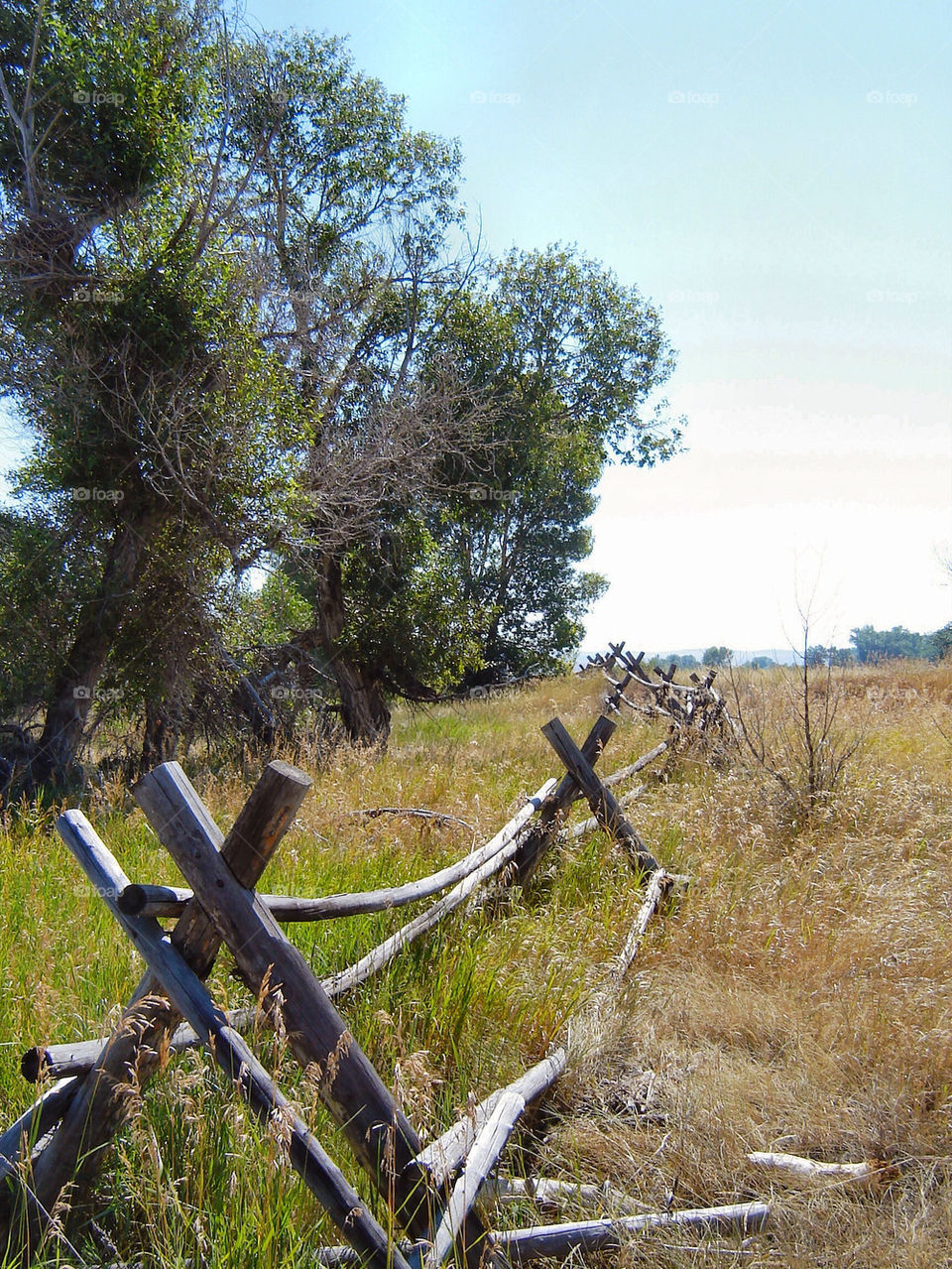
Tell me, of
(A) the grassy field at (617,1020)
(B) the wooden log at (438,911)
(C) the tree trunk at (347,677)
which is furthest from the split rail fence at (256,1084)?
(C) the tree trunk at (347,677)

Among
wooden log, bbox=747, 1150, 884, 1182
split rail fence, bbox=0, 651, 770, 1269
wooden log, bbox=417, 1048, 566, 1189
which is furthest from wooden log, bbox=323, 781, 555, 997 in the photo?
wooden log, bbox=747, 1150, 884, 1182

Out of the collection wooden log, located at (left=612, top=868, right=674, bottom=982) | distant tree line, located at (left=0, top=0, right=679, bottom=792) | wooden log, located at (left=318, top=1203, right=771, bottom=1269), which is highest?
distant tree line, located at (left=0, top=0, right=679, bottom=792)

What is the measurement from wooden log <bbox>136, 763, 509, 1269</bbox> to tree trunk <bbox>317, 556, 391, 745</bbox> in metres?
10.7

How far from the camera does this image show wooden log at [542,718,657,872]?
5.58 meters

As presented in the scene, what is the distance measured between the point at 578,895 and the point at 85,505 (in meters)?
6.63

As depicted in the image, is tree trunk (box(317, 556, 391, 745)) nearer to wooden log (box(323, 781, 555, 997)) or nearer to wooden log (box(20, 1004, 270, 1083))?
wooden log (box(323, 781, 555, 997))

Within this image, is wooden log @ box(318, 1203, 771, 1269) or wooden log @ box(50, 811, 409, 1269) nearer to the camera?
wooden log @ box(50, 811, 409, 1269)

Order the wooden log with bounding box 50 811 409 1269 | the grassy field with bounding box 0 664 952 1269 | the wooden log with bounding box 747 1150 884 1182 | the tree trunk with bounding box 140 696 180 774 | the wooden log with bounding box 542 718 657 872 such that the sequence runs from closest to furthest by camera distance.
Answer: the wooden log with bounding box 50 811 409 1269 → the grassy field with bounding box 0 664 952 1269 → the wooden log with bounding box 747 1150 884 1182 → the wooden log with bounding box 542 718 657 872 → the tree trunk with bounding box 140 696 180 774

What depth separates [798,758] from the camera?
7488mm

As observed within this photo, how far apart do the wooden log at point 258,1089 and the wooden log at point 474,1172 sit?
0.41 ft

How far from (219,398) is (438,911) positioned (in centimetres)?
669

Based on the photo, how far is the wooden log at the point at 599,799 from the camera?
5578mm

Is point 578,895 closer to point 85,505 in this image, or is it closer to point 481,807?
point 481,807

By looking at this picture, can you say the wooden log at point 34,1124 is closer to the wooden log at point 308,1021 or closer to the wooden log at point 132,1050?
the wooden log at point 132,1050
